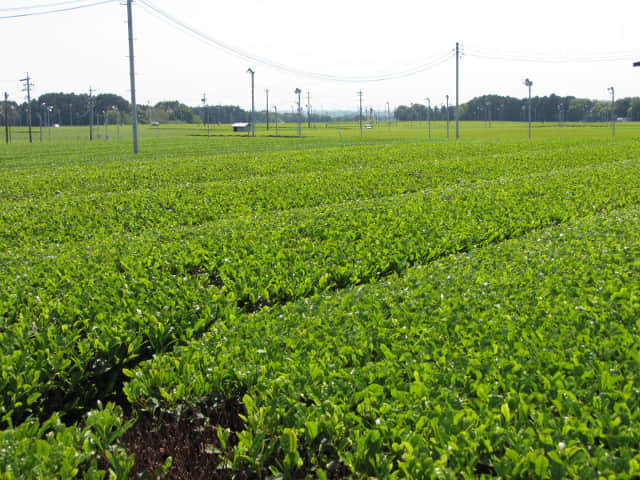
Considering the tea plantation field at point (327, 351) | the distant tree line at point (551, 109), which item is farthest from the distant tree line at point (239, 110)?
the tea plantation field at point (327, 351)

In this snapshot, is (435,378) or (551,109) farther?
(551,109)

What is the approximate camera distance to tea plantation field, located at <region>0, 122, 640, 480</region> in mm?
3061

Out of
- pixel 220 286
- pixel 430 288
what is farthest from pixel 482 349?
pixel 220 286

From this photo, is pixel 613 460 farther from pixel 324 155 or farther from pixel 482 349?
pixel 324 155

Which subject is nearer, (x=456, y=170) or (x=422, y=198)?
(x=422, y=198)

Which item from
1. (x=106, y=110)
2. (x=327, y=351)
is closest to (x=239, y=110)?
(x=106, y=110)

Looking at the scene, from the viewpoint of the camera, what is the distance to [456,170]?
741 inches

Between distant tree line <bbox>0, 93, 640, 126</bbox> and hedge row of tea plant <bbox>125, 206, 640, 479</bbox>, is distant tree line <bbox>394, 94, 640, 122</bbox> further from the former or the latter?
hedge row of tea plant <bbox>125, 206, 640, 479</bbox>

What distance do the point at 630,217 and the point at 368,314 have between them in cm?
686

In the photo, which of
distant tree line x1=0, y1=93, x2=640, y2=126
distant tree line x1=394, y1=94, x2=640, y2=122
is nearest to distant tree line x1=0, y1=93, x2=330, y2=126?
distant tree line x1=0, y1=93, x2=640, y2=126

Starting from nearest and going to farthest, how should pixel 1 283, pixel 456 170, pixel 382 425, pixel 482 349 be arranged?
pixel 382 425
pixel 482 349
pixel 1 283
pixel 456 170

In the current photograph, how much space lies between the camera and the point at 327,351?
13.9ft

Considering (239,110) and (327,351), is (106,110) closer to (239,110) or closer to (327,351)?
(239,110)

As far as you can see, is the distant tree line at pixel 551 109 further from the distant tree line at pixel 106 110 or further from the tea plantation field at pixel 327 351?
the tea plantation field at pixel 327 351
